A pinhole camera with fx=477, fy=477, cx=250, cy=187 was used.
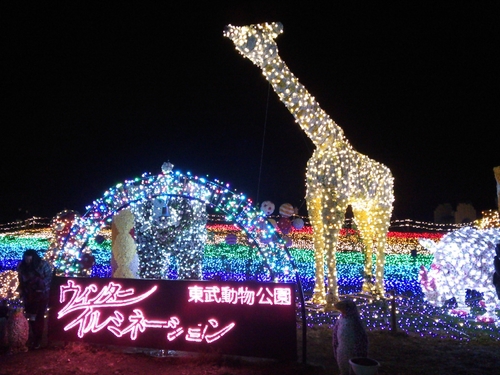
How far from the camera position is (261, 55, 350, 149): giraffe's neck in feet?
29.7

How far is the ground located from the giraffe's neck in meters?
3.94

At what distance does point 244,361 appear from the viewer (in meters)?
5.66

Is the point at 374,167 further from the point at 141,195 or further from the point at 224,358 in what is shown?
the point at 224,358

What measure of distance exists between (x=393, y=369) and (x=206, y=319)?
228cm

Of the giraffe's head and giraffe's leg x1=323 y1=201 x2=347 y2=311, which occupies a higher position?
the giraffe's head

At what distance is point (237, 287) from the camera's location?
5672 mm

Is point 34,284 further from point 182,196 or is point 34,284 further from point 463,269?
point 463,269

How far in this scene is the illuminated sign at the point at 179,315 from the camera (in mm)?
5512

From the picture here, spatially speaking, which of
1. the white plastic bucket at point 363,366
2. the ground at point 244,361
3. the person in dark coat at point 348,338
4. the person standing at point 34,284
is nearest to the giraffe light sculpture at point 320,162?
the ground at point 244,361

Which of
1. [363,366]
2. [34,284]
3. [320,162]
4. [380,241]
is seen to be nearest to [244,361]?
[363,366]

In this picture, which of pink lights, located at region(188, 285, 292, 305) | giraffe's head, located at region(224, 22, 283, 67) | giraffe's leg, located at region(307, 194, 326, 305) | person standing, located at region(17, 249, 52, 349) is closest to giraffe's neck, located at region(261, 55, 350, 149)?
giraffe's head, located at region(224, 22, 283, 67)

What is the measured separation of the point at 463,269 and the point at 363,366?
4977 millimetres

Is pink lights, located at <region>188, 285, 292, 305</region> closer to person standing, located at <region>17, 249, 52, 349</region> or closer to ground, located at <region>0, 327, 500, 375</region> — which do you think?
ground, located at <region>0, 327, 500, 375</region>

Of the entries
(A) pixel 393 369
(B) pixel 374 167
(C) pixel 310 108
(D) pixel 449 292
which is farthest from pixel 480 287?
(C) pixel 310 108
